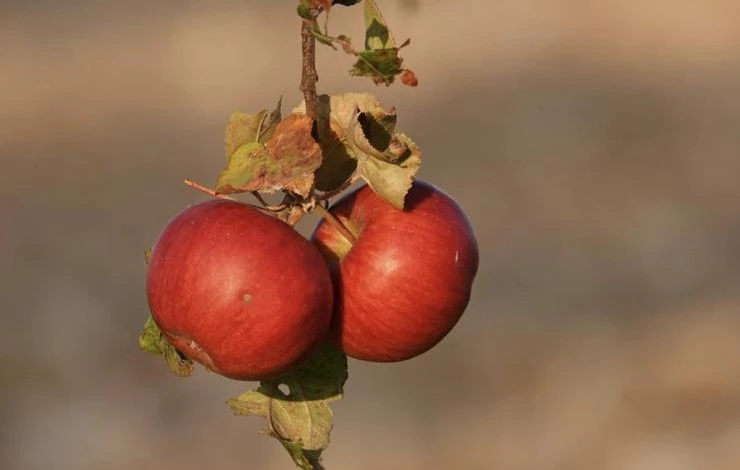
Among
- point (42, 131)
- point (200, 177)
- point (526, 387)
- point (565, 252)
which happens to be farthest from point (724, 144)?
point (42, 131)

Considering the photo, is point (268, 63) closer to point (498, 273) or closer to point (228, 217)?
point (498, 273)

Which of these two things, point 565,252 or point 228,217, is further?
point 565,252

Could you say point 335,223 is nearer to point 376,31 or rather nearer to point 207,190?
point 207,190

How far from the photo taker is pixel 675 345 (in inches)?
328

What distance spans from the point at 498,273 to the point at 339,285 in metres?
7.06


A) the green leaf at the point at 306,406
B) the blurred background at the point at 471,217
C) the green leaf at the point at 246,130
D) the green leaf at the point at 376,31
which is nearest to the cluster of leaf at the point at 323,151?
the green leaf at the point at 246,130

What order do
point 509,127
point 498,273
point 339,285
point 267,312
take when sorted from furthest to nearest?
point 509,127
point 498,273
point 339,285
point 267,312

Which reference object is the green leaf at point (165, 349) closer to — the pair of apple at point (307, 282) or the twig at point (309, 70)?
the pair of apple at point (307, 282)

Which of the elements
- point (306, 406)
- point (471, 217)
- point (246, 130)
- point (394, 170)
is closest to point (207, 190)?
point (246, 130)

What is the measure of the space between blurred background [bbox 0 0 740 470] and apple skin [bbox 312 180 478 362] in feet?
19.7

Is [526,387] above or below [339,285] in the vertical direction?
below

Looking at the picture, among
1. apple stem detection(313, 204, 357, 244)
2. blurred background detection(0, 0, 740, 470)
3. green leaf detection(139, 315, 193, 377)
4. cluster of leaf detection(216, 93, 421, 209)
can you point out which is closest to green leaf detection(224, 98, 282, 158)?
cluster of leaf detection(216, 93, 421, 209)

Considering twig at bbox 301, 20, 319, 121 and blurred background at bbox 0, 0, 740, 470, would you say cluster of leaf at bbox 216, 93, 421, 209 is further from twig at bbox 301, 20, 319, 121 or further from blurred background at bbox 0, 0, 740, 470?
blurred background at bbox 0, 0, 740, 470

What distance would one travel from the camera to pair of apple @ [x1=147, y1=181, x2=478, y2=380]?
4.91ft
